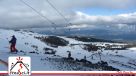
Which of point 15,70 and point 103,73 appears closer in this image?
point 15,70

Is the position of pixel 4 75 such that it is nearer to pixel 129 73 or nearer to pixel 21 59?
pixel 21 59

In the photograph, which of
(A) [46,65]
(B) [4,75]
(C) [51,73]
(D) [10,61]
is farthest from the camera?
(A) [46,65]

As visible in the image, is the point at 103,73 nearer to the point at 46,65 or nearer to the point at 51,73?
the point at 51,73

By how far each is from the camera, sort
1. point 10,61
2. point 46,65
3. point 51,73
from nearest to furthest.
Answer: point 10,61 → point 51,73 → point 46,65

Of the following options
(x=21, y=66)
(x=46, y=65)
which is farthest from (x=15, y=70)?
(x=46, y=65)

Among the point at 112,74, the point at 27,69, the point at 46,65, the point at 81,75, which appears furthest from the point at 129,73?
the point at 46,65

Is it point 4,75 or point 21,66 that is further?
point 4,75

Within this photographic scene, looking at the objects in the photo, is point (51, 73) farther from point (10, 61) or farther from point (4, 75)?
point (10, 61)

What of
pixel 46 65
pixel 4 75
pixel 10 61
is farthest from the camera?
pixel 46 65
